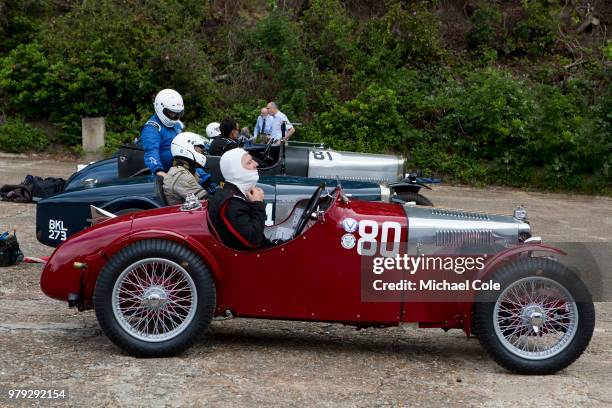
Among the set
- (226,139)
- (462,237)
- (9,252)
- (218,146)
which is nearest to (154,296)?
(462,237)

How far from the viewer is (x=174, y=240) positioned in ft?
19.8

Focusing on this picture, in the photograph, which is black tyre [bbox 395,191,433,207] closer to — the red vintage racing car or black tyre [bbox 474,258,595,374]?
the red vintage racing car

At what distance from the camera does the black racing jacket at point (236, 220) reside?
608 centimetres

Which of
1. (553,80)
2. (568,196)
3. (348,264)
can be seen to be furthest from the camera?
(553,80)

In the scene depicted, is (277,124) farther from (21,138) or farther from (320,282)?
(320,282)

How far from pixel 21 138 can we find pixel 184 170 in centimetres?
1189

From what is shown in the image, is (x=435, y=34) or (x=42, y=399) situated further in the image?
(x=435, y=34)

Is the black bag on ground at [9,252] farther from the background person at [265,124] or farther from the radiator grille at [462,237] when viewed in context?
the background person at [265,124]

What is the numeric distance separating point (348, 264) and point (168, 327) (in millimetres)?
1352

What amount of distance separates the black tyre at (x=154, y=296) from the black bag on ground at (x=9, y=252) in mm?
Result: 3315

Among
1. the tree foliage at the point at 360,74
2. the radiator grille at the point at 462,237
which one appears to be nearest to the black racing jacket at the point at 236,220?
the radiator grille at the point at 462,237

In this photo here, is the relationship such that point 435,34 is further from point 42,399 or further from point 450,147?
point 42,399

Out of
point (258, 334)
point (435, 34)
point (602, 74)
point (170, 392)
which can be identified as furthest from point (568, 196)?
point (170, 392)

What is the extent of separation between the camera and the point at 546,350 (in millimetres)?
5973
